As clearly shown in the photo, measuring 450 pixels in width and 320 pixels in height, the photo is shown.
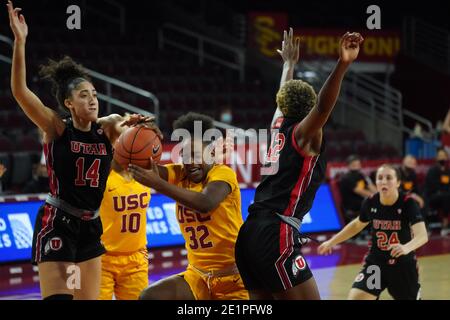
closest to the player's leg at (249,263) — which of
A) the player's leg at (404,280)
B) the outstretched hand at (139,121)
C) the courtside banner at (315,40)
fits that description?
the outstretched hand at (139,121)

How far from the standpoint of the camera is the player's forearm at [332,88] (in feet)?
14.9

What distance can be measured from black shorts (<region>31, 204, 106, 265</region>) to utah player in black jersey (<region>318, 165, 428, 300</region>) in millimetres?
2092

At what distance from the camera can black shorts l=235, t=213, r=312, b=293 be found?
4.99 m

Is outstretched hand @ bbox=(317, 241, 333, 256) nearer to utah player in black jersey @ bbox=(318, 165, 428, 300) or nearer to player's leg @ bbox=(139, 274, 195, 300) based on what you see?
utah player in black jersey @ bbox=(318, 165, 428, 300)

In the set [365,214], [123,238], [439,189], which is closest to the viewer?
[123,238]

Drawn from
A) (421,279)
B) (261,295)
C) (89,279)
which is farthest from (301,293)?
(421,279)

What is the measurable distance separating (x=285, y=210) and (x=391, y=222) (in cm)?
249

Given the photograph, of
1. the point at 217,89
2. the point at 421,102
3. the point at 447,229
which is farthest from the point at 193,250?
the point at 421,102

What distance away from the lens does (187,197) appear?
4.91 meters

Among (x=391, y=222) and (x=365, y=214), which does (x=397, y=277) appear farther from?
(x=365, y=214)

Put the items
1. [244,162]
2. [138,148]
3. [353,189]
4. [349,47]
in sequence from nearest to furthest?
[349,47]
[138,148]
[353,189]
[244,162]
